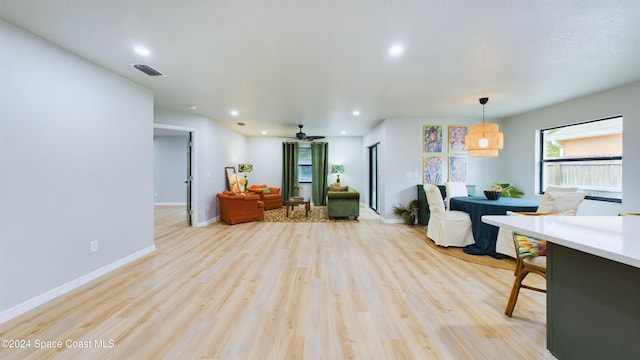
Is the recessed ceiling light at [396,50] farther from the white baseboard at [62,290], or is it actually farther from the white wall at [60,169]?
the white baseboard at [62,290]

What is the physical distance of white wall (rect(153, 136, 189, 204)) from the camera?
7.97 meters

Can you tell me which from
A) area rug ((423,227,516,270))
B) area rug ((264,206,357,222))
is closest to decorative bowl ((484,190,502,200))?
area rug ((423,227,516,270))

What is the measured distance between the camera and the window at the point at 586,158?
3.59m

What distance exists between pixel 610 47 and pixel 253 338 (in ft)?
13.8

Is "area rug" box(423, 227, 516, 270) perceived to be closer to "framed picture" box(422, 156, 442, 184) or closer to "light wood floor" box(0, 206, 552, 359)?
"light wood floor" box(0, 206, 552, 359)

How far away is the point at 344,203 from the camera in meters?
5.71

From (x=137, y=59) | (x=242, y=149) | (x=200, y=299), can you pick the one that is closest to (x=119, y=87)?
(x=137, y=59)

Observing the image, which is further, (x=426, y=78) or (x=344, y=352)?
(x=426, y=78)

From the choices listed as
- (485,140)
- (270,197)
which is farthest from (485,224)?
(270,197)

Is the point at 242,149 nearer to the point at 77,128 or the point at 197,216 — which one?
the point at 197,216

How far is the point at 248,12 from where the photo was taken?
182 cm

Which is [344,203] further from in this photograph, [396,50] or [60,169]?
[60,169]

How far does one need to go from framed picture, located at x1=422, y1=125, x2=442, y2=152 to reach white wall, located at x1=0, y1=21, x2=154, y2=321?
544 cm

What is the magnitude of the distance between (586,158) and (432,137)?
2.48 meters
